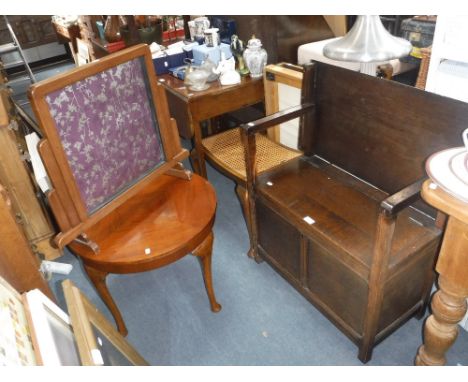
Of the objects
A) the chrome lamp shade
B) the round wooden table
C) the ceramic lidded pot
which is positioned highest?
the chrome lamp shade

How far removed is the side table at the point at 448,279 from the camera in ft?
3.37

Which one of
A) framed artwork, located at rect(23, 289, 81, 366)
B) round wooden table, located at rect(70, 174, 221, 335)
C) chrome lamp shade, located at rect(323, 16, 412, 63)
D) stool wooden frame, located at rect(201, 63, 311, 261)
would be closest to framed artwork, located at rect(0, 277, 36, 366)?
framed artwork, located at rect(23, 289, 81, 366)

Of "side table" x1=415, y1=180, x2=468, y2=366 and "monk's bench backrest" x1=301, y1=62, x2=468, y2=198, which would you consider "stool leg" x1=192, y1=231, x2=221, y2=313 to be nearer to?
"monk's bench backrest" x1=301, y1=62, x2=468, y2=198

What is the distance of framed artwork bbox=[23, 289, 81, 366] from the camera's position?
1024 mm

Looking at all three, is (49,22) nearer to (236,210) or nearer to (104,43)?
(104,43)

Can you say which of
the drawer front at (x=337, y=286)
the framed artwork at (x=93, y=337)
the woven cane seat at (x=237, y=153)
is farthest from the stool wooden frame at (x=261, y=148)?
the framed artwork at (x=93, y=337)

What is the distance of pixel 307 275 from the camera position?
1.87 metres

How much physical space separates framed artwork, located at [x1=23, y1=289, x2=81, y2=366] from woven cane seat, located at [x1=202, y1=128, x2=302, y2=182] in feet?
3.98

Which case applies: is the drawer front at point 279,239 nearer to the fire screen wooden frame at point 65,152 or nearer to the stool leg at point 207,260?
the stool leg at point 207,260

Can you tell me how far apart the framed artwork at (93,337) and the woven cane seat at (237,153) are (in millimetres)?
1143

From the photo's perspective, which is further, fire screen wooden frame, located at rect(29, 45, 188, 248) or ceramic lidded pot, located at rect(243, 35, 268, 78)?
ceramic lidded pot, located at rect(243, 35, 268, 78)

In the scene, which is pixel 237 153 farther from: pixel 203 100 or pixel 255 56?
pixel 255 56

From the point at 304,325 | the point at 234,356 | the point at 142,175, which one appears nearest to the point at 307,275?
the point at 304,325
